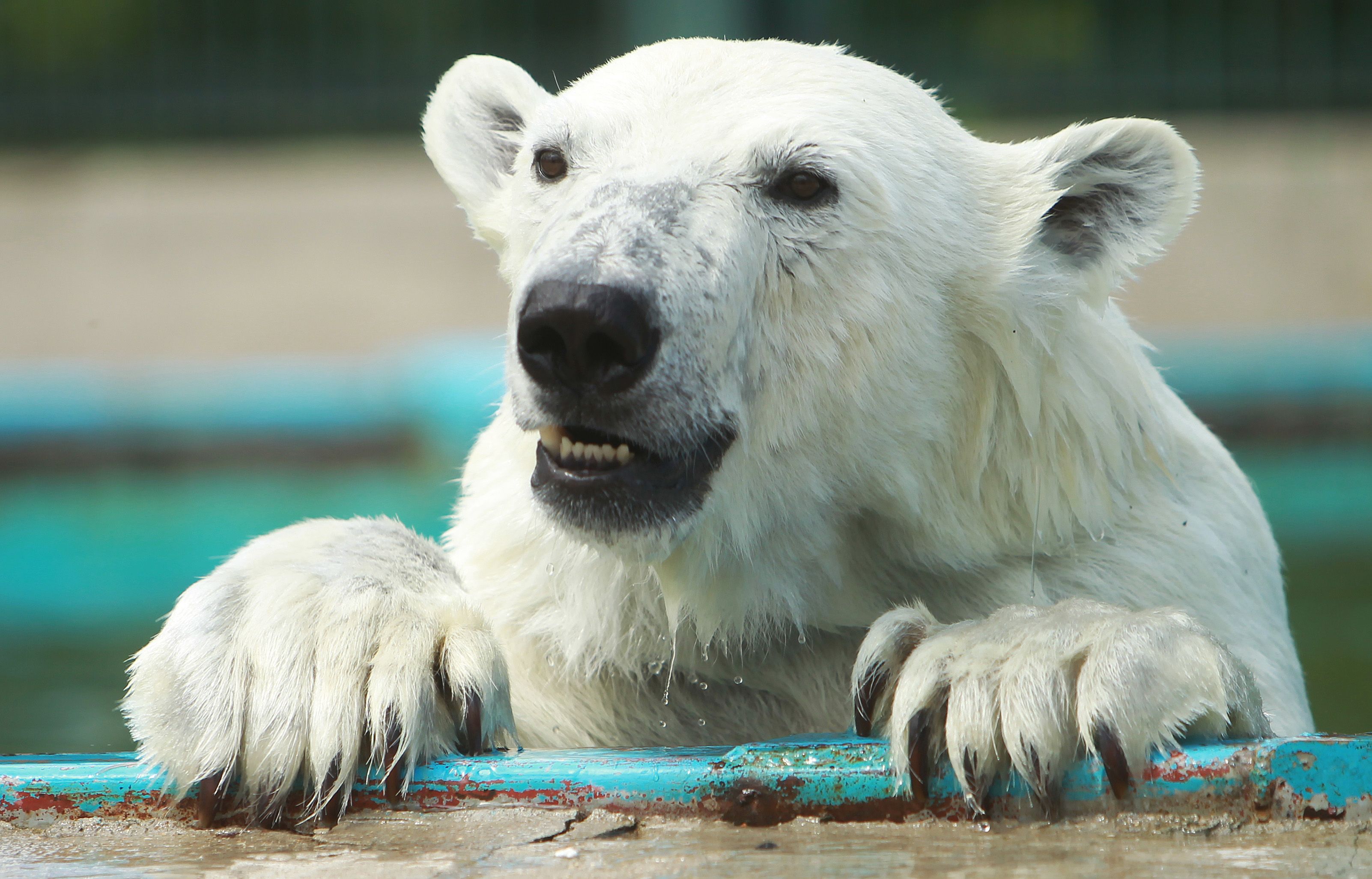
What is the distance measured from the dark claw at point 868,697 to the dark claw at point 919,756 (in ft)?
0.54

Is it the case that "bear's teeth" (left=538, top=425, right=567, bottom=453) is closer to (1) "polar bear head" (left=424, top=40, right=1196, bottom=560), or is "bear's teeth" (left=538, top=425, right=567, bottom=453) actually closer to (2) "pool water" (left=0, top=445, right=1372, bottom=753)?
(1) "polar bear head" (left=424, top=40, right=1196, bottom=560)

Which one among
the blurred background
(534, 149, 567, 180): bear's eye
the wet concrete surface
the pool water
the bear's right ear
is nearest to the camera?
the wet concrete surface

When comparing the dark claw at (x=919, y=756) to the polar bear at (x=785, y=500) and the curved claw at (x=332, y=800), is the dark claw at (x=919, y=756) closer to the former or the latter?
the polar bear at (x=785, y=500)

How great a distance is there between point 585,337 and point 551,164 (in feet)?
2.15

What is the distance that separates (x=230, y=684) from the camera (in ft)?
6.90

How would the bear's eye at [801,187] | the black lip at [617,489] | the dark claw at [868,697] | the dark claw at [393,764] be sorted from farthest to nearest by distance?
the bear's eye at [801,187]
the black lip at [617,489]
the dark claw at [868,697]
the dark claw at [393,764]

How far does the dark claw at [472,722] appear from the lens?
82.5 inches

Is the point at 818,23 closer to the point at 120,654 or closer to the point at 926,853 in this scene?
the point at 120,654

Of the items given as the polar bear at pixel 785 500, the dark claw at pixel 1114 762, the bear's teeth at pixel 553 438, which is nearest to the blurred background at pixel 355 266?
the polar bear at pixel 785 500

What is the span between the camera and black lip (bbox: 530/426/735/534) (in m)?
2.19

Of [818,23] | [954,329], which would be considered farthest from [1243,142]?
[954,329]

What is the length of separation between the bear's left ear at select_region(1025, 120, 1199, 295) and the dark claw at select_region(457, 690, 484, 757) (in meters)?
1.28

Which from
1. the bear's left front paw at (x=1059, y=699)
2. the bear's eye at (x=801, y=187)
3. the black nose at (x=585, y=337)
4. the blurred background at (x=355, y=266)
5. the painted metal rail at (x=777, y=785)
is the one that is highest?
the blurred background at (x=355, y=266)

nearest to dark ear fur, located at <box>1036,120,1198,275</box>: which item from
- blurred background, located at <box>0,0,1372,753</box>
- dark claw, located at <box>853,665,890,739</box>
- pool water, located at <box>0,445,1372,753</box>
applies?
dark claw, located at <box>853,665,890,739</box>
